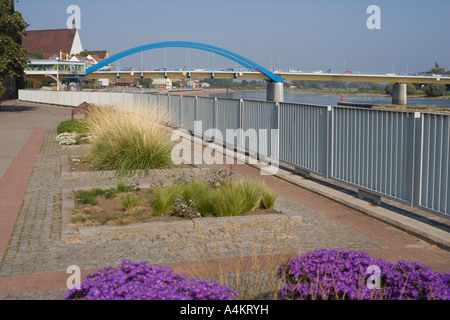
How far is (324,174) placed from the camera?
34.4 feet

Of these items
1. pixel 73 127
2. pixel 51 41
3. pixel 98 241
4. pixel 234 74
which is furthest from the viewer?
pixel 51 41

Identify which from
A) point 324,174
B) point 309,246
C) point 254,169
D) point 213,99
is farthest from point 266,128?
point 309,246

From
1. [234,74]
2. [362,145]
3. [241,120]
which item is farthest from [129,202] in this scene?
[234,74]

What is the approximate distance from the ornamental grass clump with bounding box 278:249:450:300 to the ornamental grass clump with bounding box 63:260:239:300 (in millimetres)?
624

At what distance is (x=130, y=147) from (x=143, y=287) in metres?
7.88

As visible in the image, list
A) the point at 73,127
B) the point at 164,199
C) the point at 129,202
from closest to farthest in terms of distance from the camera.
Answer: the point at 164,199 → the point at 129,202 → the point at 73,127

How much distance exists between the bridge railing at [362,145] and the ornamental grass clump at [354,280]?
3.02 meters

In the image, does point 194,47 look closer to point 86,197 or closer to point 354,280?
point 86,197

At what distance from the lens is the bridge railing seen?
748 centimetres

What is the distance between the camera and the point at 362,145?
9180 mm

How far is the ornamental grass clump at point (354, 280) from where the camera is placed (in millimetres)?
4168

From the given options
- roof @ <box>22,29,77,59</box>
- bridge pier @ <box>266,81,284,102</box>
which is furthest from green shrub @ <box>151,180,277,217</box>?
roof @ <box>22,29,77,59</box>

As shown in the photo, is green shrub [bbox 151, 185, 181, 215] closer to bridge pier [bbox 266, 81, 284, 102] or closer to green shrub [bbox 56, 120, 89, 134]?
green shrub [bbox 56, 120, 89, 134]
